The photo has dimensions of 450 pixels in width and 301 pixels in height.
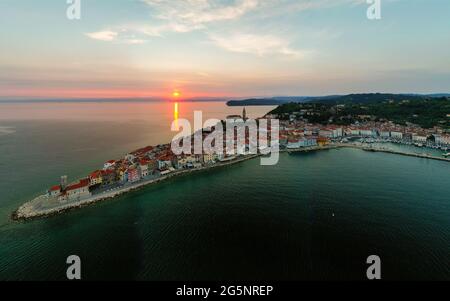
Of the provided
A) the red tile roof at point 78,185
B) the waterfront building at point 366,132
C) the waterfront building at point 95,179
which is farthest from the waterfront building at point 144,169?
the waterfront building at point 366,132

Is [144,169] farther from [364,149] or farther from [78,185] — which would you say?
[364,149]

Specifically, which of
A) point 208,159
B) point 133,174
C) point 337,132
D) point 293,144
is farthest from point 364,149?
point 133,174

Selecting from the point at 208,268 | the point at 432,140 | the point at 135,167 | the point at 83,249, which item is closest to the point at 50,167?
the point at 135,167

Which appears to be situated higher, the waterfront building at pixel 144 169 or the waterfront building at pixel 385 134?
the waterfront building at pixel 385 134

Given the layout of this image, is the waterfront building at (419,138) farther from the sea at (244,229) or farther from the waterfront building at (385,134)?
the sea at (244,229)

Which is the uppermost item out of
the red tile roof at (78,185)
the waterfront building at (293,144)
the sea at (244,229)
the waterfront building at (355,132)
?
the waterfront building at (355,132)

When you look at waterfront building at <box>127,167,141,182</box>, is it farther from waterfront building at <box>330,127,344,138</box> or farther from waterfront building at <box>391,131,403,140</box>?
waterfront building at <box>391,131,403,140</box>

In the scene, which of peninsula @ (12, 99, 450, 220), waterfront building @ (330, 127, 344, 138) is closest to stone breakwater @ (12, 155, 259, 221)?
peninsula @ (12, 99, 450, 220)
